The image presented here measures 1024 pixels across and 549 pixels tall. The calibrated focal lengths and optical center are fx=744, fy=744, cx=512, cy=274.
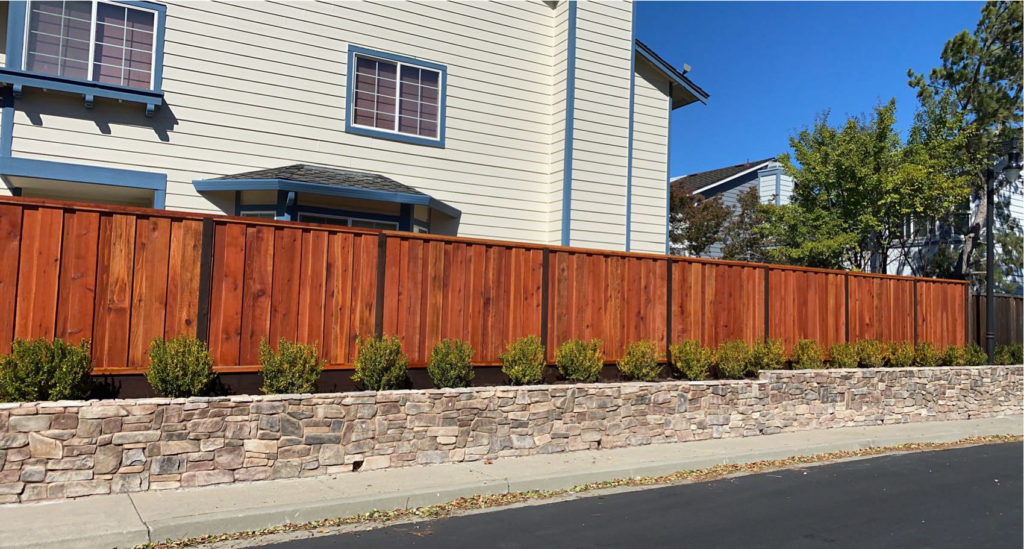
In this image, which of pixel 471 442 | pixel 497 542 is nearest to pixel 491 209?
pixel 471 442

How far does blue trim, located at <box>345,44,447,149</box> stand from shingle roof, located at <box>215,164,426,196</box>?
0.75 meters

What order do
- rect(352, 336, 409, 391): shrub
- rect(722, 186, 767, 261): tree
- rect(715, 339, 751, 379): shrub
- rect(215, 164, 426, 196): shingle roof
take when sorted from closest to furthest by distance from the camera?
rect(352, 336, 409, 391): shrub
rect(715, 339, 751, 379): shrub
rect(215, 164, 426, 196): shingle roof
rect(722, 186, 767, 261): tree

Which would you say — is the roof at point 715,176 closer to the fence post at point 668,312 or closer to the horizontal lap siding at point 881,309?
the horizontal lap siding at point 881,309

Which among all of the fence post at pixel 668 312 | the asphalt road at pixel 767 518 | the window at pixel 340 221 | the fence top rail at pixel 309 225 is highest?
the window at pixel 340 221

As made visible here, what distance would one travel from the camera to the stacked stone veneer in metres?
6.64

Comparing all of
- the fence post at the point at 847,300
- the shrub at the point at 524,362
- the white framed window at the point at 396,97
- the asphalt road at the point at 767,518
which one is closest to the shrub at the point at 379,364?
the shrub at the point at 524,362

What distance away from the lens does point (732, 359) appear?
37.8 ft

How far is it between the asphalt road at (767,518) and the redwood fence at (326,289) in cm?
299

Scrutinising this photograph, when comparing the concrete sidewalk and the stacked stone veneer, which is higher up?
the stacked stone veneer

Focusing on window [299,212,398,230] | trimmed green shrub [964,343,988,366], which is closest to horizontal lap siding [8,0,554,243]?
window [299,212,398,230]

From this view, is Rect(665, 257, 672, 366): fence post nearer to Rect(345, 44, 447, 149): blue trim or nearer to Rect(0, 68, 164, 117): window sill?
Rect(345, 44, 447, 149): blue trim

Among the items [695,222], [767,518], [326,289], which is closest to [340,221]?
[326,289]

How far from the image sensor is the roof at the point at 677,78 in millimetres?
15734

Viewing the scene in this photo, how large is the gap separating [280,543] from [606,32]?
1193cm
